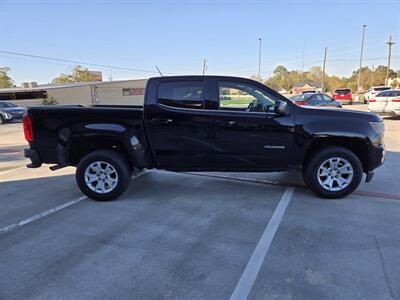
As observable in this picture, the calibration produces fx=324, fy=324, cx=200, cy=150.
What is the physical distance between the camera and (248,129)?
16.3 ft

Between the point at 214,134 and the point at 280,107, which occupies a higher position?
the point at 280,107

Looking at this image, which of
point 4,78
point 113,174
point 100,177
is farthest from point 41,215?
point 4,78

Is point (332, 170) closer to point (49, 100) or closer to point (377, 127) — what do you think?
point (377, 127)

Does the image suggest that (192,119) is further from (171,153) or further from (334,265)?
Answer: (334,265)

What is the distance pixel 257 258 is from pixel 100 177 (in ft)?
9.42

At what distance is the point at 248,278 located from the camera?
9.76 ft

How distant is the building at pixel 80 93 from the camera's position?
3388 centimetres

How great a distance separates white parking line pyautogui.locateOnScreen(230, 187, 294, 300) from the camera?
2787mm

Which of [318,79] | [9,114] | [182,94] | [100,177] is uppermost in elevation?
[318,79]

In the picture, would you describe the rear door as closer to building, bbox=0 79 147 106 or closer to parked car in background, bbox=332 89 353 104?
building, bbox=0 79 147 106

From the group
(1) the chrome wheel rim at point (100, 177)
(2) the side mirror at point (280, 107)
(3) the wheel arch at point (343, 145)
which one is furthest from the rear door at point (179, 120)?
(3) the wheel arch at point (343, 145)

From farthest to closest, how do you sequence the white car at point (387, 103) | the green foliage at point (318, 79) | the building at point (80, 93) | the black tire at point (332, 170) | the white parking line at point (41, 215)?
the green foliage at point (318, 79), the building at point (80, 93), the white car at point (387, 103), the black tire at point (332, 170), the white parking line at point (41, 215)

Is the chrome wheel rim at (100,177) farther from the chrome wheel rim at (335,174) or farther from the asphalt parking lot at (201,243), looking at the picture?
the chrome wheel rim at (335,174)

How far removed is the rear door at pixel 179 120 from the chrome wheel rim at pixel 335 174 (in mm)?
1794
